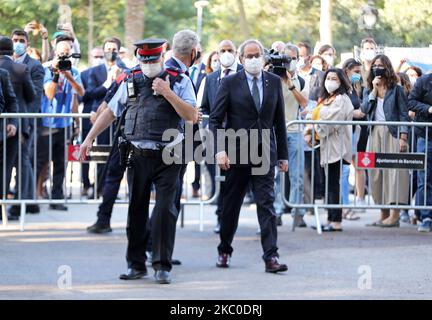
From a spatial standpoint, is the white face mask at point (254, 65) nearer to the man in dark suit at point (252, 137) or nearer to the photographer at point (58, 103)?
the man in dark suit at point (252, 137)

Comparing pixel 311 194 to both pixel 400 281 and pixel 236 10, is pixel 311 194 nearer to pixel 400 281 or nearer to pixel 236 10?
pixel 400 281

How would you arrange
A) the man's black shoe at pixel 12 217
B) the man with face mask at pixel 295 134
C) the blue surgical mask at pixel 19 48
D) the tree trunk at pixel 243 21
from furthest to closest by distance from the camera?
the tree trunk at pixel 243 21 → the blue surgical mask at pixel 19 48 → the man's black shoe at pixel 12 217 → the man with face mask at pixel 295 134

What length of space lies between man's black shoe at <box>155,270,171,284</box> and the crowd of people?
1102 millimetres

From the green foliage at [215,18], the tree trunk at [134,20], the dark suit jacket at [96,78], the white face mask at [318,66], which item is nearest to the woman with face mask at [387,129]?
the white face mask at [318,66]

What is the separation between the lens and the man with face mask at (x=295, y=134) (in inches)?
555

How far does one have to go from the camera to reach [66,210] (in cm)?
1599

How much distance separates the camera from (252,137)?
11.1 meters

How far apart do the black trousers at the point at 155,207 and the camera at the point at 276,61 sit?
3.29m

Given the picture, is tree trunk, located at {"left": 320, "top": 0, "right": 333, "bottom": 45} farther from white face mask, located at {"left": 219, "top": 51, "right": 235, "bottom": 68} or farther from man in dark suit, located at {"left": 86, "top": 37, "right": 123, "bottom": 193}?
white face mask, located at {"left": 219, "top": 51, "right": 235, "bottom": 68}

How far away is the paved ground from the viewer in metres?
9.75

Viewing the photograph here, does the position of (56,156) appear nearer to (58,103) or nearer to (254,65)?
(58,103)

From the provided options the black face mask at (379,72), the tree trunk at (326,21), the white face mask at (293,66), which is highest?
the tree trunk at (326,21)

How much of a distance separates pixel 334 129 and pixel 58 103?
413 cm
